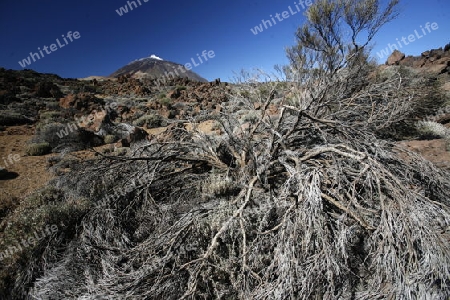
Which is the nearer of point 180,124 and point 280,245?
point 280,245

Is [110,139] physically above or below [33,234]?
above

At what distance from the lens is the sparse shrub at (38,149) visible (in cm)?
699

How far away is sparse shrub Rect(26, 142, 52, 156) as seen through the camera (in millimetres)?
6992

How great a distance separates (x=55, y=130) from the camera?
8.27 meters

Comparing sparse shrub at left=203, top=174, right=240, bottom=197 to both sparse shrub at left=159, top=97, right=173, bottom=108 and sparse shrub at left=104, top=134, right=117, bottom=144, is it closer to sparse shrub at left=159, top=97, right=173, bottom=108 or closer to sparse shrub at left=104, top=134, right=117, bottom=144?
sparse shrub at left=104, top=134, right=117, bottom=144

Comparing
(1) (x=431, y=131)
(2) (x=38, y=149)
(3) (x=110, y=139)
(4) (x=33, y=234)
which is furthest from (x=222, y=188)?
(3) (x=110, y=139)

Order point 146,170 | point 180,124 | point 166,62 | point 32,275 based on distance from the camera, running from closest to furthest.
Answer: point 32,275
point 146,170
point 180,124
point 166,62

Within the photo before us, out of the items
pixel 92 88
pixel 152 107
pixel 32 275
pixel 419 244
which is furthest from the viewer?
pixel 92 88

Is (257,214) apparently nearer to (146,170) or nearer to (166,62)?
(146,170)

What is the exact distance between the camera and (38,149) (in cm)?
707

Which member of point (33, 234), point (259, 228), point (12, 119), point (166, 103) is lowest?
point (259, 228)

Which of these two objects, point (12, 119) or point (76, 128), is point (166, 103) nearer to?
point (76, 128)

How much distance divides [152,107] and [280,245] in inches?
517

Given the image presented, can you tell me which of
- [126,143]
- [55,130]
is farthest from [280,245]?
[55,130]
